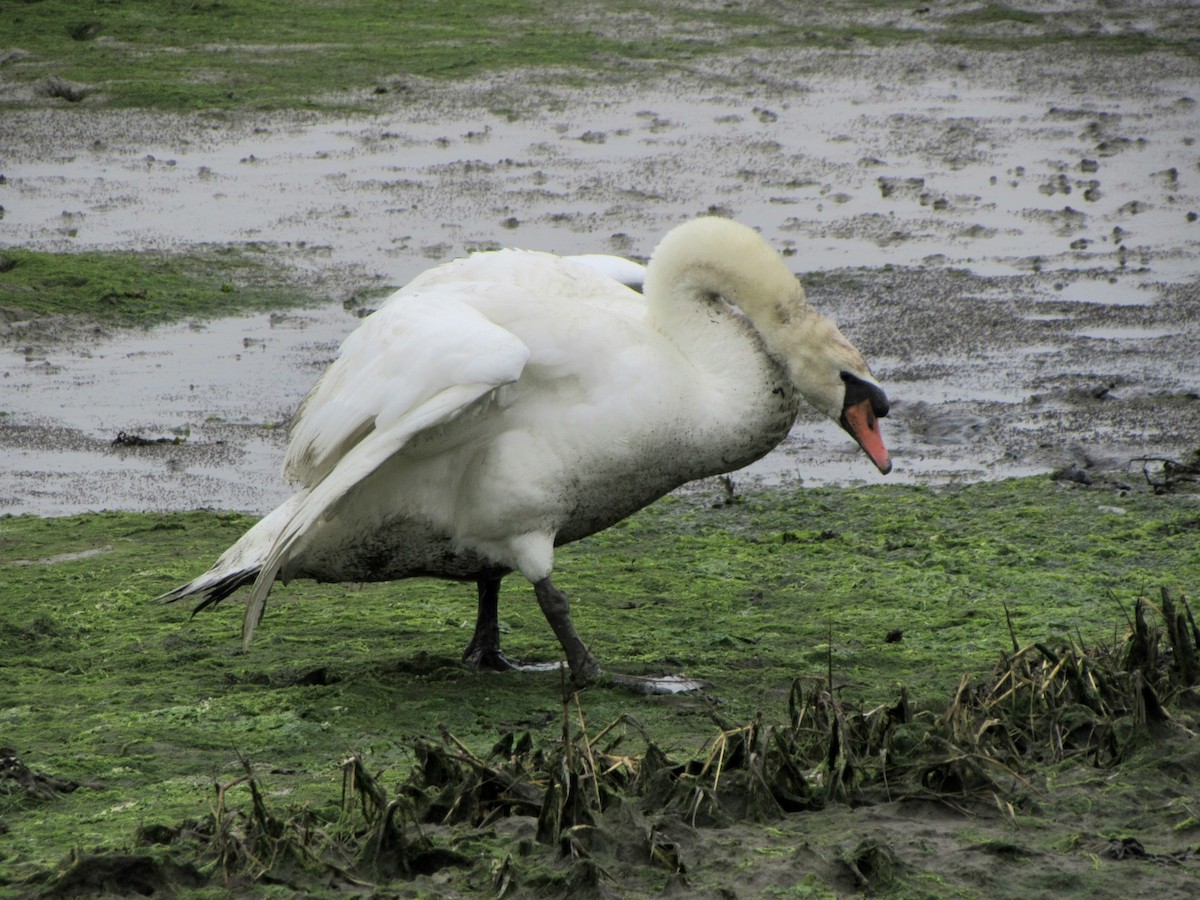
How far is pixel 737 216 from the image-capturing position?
13.2m

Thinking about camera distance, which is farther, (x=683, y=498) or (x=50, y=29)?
(x=50, y=29)

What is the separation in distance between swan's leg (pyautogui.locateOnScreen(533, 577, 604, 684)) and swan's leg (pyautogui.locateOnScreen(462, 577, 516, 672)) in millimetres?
330

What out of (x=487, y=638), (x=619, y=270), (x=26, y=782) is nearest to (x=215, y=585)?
(x=487, y=638)

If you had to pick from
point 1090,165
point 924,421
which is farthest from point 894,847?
point 1090,165

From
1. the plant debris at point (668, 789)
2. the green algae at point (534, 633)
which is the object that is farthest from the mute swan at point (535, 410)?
the plant debris at point (668, 789)

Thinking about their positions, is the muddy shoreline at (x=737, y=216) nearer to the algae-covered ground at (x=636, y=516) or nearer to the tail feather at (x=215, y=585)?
the algae-covered ground at (x=636, y=516)

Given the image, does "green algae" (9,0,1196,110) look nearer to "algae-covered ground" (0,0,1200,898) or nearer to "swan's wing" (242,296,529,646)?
"algae-covered ground" (0,0,1200,898)

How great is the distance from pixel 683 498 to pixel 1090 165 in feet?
27.4

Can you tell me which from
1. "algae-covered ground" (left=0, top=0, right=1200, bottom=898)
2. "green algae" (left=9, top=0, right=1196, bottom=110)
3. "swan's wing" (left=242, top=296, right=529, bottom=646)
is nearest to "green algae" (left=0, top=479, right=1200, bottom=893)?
"algae-covered ground" (left=0, top=0, right=1200, bottom=898)

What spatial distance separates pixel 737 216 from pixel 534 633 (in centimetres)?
758

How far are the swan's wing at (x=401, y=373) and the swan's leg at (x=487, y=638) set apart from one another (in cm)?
76

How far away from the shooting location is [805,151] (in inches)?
613

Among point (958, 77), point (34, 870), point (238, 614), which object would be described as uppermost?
point (958, 77)

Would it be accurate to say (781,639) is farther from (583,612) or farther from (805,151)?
(805,151)
